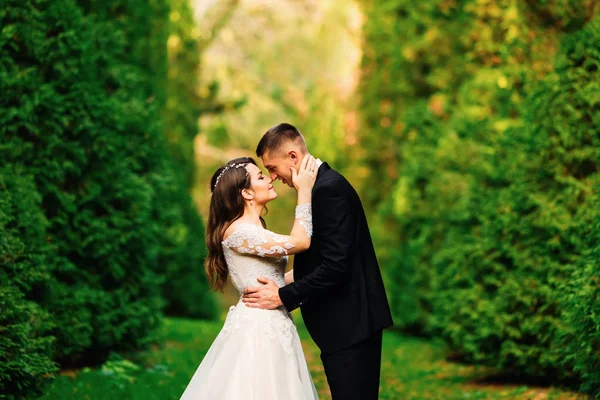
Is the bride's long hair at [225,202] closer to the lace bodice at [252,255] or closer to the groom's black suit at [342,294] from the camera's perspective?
the lace bodice at [252,255]

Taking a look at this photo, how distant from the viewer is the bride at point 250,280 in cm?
480

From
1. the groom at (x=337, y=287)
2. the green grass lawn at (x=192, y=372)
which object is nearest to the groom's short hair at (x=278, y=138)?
the groom at (x=337, y=287)

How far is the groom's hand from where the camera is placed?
4.98 m

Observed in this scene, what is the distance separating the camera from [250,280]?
5082 millimetres

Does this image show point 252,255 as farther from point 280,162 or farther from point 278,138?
point 278,138

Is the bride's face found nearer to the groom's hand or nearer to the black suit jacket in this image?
the black suit jacket

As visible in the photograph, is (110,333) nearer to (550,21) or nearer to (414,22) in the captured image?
(550,21)

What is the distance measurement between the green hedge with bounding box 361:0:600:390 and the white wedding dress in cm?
282

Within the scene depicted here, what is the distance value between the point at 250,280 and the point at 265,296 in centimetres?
17

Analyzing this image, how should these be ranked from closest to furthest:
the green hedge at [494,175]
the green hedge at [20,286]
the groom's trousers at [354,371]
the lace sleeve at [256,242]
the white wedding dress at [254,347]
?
1. the groom's trousers at [354,371]
2. the white wedding dress at [254,347]
3. the lace sleeve at [256,242]
4. the green hedge at [20,286]
5. the green hedge at [494,175]

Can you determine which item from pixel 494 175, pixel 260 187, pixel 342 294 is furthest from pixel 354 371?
pixel 494 175

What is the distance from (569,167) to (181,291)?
10314 mm

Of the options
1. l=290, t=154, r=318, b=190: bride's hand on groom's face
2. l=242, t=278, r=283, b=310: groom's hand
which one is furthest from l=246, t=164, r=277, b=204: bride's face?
l=242, t=278, r=283, b=310: groom's hand

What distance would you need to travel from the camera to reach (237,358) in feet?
16.0
